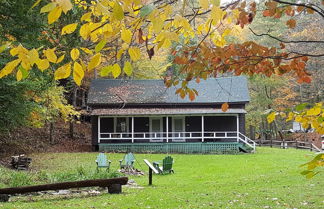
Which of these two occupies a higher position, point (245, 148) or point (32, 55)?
point (32, 55)

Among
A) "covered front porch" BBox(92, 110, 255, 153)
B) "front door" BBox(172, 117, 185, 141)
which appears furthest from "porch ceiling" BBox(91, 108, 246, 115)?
"front door" BBox(172, 117, 185, 141)

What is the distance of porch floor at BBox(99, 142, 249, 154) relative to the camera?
29406 mm

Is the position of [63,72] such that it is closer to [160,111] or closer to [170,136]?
[160,111]

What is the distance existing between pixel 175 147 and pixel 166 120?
8.29 feet

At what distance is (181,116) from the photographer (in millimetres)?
32594

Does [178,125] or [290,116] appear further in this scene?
[178,125]

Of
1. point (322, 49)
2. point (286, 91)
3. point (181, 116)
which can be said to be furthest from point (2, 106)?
point (286, 91)

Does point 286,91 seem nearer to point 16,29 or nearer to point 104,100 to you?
point 104,100

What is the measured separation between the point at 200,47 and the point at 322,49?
108ft

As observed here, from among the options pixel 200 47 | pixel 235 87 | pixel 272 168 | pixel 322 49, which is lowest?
pixel 272 168

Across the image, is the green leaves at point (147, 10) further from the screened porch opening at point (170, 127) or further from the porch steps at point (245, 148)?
the screened porch opening at point (170, 127)

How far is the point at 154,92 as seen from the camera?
109 ft

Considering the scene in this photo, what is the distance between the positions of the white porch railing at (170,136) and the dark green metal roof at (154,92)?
2.68 meters

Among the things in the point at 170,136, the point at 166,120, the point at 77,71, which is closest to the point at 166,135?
the point at 170,136
